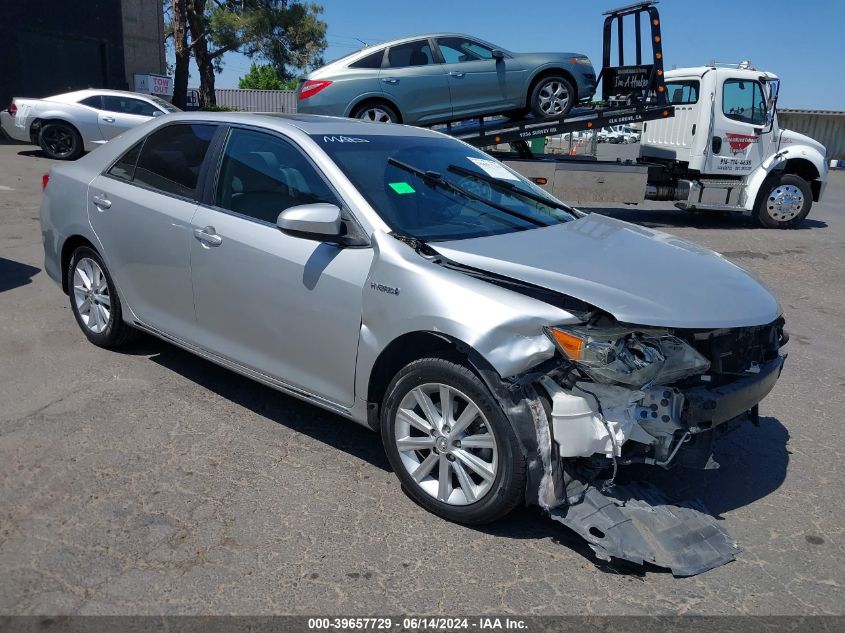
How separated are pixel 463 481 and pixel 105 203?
3115 mm

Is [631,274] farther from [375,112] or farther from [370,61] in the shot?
[370,61]

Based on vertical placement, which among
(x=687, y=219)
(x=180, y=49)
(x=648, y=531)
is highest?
(x=180, y=49)

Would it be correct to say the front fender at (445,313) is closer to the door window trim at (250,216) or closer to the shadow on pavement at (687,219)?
the door window trim at (250,216)

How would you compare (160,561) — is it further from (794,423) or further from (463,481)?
(794,423)

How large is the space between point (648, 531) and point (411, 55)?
32.5 feet

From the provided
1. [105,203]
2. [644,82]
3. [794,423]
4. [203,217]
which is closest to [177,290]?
[203,217]

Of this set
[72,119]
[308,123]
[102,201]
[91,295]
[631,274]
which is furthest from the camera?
[72,119]

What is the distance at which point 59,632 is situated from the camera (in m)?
2.56

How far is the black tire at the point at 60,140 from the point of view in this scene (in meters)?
15.2

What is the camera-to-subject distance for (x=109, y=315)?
5035 millimetres

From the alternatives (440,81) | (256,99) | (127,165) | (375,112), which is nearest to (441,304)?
(127,165)

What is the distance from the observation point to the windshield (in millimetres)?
3760

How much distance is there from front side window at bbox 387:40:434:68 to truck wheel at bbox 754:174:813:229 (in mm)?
6259

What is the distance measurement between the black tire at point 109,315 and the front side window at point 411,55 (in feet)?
24.3
